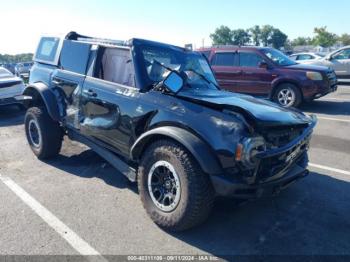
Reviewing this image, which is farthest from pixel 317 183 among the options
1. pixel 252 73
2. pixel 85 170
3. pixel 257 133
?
pixel 252 73

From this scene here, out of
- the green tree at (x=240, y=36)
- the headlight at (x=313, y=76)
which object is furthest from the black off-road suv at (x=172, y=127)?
the green tree at (x=240, y=36)

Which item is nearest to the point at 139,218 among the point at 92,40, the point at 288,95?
the point at 92,40

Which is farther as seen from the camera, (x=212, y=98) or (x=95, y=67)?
(x=95, y=67)

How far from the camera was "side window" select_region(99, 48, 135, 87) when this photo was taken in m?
4.34

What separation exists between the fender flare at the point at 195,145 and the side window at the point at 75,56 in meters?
1.96

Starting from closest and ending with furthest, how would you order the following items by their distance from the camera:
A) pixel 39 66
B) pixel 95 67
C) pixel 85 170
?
1. pixel 95 67
2. pixel 85 170
3. pixel 39 66

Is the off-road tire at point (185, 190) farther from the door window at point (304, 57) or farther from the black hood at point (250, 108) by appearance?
the door window at point (304, 57)

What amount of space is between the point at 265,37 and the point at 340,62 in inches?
4035

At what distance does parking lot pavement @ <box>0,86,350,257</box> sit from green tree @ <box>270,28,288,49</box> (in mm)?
113620

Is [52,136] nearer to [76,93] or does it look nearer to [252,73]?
[76,93]

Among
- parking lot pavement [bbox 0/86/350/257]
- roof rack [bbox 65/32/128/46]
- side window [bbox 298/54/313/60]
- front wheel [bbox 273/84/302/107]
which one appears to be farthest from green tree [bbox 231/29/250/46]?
parking lot pavement [bbox 0/86/350/257]

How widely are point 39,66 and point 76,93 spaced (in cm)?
153

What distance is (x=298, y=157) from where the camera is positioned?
4035 mm

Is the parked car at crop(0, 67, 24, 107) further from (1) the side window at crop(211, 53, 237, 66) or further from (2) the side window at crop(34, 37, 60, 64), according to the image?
(1) the side window at crop(211, 53, 237, 66)
